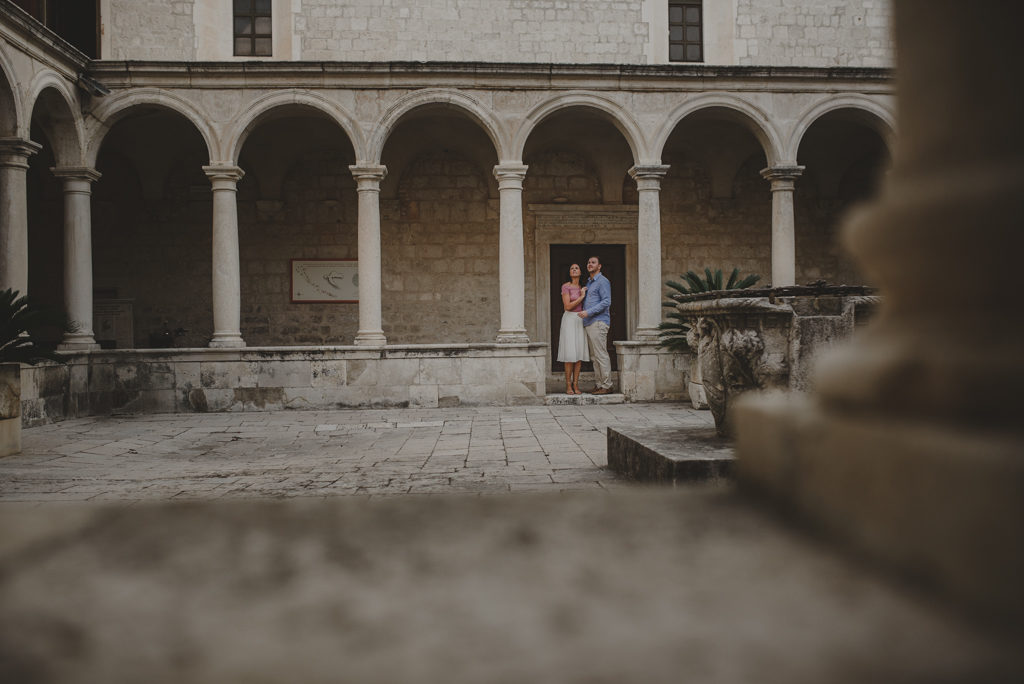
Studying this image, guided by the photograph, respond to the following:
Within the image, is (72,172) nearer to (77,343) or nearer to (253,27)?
(77,343)

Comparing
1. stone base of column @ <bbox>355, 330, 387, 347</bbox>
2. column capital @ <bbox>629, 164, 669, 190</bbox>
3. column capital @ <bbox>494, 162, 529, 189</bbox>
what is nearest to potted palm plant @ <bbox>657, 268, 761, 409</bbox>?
column capital @ <bbox>629, 164, 669, 190</bbox>

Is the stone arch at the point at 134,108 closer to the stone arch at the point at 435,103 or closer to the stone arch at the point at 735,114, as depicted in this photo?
the stone arch at the point at 435,103

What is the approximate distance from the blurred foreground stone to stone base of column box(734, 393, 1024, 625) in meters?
0.06

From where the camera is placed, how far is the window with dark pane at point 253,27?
12055mm

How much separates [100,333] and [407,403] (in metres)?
6.73

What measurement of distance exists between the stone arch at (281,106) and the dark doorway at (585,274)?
4.74 m

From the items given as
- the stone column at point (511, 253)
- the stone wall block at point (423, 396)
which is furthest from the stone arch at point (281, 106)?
the stone wall block at point (423, 396)

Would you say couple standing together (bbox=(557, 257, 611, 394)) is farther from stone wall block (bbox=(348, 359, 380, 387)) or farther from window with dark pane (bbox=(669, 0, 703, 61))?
window with dark pane (bbox=(669, 0, 703, 61))

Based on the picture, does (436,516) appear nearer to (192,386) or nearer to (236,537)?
(236,537)

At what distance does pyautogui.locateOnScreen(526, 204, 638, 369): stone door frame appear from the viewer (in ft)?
45.4

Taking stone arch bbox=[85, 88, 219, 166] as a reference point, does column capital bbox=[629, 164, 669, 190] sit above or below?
below

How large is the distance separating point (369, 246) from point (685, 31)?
6504mm

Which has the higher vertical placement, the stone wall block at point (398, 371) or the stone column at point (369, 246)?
the stone column at point (369, 246)

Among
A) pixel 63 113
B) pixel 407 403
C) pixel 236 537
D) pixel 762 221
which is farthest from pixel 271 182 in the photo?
pixel 236 537
